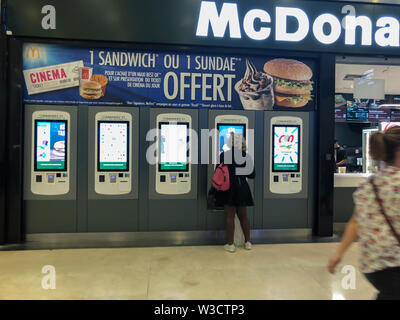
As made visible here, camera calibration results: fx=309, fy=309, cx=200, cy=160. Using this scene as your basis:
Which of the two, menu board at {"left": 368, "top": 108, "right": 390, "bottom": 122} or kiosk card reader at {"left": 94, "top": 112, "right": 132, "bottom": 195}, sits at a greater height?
menu board at {"left": 368, "top": 108, "right": 390, "bottom": 122}

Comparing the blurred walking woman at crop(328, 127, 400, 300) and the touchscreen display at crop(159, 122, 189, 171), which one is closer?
the blurred walking woman at crop(328, 127, 400, 300)

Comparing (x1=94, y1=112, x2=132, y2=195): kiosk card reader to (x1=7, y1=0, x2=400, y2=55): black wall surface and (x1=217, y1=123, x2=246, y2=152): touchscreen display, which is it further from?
(x1=217, y1=123, x2=246, y2=152): touchscreen display

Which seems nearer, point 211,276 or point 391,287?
point 391,287

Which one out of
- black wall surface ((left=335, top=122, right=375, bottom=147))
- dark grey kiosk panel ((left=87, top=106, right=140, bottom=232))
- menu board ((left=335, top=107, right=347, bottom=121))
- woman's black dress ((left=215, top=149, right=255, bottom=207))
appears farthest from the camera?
black wall surface ((left=335, top=122, right=375, bottom=147))

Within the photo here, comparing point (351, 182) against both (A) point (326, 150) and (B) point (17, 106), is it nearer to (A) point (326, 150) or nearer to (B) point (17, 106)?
(A) point (326, 150)

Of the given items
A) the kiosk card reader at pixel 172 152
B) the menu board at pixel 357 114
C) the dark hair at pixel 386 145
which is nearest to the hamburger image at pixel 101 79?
the kiosk card reader at pixel 172 152

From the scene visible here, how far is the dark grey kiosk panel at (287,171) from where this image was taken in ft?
16.7

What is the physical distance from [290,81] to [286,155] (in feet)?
4.09

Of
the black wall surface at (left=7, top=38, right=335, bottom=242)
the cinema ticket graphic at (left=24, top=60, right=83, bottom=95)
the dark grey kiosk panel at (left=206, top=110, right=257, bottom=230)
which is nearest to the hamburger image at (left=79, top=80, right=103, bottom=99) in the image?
the cinema ticket graphic at (left=24, top=60, right=83, bottom=95)

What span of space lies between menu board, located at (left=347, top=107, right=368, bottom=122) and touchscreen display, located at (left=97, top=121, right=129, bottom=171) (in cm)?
704

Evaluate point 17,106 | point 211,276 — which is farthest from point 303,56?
point 17,106

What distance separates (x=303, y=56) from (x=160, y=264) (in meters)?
3.96

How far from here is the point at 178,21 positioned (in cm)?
→ 475

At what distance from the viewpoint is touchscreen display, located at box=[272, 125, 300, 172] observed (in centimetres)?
511
